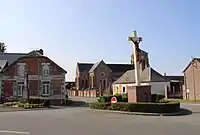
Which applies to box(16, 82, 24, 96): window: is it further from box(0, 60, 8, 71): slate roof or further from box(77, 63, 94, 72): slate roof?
box(77, 63, 94, 72): slate roof

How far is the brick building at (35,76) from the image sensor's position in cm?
5016

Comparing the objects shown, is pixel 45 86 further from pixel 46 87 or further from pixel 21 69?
pixel 21 69

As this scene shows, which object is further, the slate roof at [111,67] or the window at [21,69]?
the slate roof at [111,67]

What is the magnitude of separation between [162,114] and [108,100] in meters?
8.69

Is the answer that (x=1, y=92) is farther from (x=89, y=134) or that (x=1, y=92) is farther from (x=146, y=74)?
(x=89, y=134)

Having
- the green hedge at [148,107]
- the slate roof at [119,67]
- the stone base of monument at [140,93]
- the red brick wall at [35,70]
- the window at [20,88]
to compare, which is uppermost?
the slate roof at [119,67]

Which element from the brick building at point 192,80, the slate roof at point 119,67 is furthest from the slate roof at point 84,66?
the brick building at point 192,80

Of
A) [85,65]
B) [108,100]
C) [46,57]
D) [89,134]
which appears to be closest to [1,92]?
[46,57]

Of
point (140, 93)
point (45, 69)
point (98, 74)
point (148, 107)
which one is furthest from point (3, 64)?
point (98, 74)

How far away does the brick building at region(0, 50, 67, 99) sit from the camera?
50.2 meters

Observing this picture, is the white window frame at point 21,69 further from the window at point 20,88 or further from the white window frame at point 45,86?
the white window frame at point 45,86

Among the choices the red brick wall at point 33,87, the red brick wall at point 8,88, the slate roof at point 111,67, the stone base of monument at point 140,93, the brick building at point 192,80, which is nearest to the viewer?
the stone base of monument at point 140,93

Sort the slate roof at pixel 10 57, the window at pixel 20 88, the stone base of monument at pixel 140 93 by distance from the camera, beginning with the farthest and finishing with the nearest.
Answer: the slate roof at pixel 10 57
the window at pixel 20 88
the stone base of monument at pixel 140 93

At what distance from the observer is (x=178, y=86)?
233 feet
